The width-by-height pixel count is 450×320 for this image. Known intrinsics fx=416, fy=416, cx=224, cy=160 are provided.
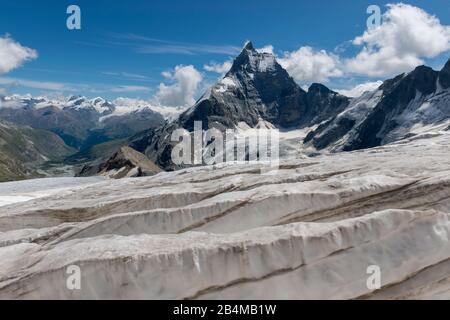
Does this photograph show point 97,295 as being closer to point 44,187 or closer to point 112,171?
point 44,187

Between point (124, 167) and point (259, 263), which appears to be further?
point (124, 167)

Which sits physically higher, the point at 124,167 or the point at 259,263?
the point at 124,167

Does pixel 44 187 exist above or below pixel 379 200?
above

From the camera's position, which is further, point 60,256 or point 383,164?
point 383,164

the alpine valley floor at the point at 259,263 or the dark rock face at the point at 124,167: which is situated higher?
the dark rock face at the point at 124,167

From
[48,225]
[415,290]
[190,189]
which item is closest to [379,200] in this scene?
[415,290]

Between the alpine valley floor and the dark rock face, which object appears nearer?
the alpine valley floor

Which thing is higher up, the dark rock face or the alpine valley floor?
the dark rock face

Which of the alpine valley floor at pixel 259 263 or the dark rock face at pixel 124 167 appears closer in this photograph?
the alpine valley floor at pixel 259 263
